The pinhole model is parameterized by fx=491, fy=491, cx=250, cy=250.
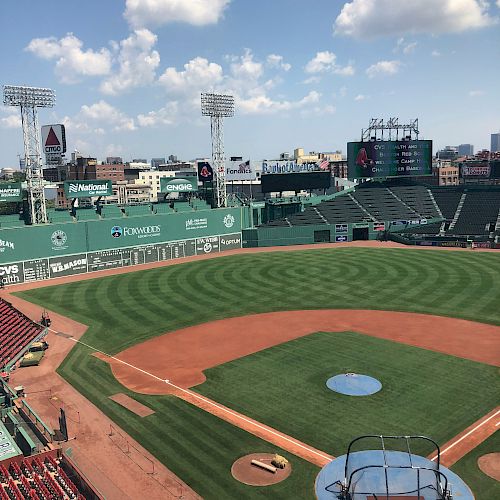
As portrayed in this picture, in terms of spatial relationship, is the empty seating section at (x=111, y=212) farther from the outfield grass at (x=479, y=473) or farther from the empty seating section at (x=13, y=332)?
the outfield grass at (x=479, y=473)

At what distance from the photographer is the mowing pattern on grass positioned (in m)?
25.6

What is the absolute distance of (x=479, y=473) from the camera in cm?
2153

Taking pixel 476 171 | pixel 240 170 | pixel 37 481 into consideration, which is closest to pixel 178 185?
pixel 240 170

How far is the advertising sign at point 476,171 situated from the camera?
106406mm

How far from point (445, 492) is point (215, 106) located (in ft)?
260

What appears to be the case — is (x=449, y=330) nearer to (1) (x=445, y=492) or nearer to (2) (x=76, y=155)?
(1) (x=445, y=492)

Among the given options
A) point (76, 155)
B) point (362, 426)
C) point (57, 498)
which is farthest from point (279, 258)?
point (76, 155)

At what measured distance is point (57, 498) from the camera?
1952 cm

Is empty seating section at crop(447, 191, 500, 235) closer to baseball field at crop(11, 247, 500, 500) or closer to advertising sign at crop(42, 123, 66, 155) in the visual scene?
baseball field at crop(11, 247, 500, 500)

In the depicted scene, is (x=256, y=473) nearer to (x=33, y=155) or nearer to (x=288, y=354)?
(x=288, y=354)

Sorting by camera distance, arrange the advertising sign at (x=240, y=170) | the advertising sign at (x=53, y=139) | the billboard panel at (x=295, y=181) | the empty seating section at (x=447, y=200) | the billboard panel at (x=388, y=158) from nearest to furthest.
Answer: the advertising sign at (x=53, y=139) → the advertising sign at (x=240, y=170) → the billboard panel at (x=295, y=181) → the empty seating section at (x=447, y=200) → the billboard panel at (x=388, y=158)

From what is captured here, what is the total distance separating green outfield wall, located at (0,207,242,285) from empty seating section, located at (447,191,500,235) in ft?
133

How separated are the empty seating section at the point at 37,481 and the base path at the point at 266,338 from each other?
9.59 metres

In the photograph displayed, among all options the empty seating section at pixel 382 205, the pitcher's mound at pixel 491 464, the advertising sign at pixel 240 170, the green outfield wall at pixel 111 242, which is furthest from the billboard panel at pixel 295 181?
the pitcher's mound at pixel 491 464
